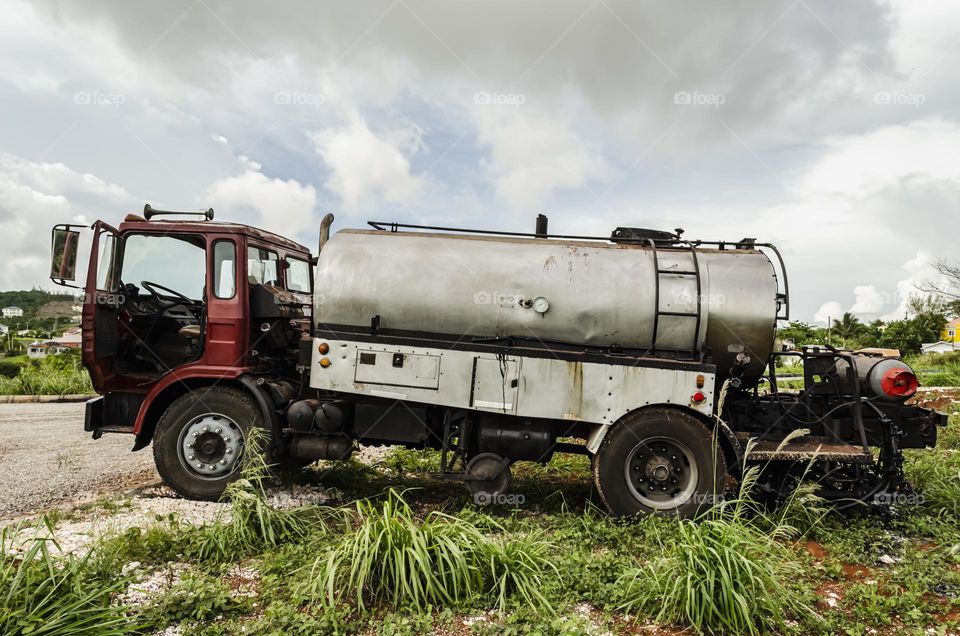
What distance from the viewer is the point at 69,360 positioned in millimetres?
17672

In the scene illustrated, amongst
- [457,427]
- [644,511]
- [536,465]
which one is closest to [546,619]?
[644,511]

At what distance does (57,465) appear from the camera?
7129 millimetres

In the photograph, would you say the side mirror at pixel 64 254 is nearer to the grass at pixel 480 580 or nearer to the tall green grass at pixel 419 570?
the grass at pixel 480 580

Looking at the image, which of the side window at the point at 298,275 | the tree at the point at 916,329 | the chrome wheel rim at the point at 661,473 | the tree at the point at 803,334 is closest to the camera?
the chrome wheel rim at the point at 661,473

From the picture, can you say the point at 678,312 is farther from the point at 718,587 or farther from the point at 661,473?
the point at 718,587

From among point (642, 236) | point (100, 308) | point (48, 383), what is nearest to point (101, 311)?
point (100, 308)

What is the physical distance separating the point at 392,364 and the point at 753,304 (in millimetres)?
3438

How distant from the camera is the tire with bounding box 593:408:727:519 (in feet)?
16.9

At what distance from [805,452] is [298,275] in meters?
5.98

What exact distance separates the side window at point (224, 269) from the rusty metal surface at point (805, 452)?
5.32m

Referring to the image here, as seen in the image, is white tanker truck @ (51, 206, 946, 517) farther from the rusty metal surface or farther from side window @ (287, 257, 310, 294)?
side window @ (287, 257, 310, 294)

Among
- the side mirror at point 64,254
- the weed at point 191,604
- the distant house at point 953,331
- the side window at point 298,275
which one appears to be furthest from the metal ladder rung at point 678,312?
the distant house at point 953,331

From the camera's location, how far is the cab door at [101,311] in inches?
228

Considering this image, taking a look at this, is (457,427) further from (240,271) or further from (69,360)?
(69,360)
